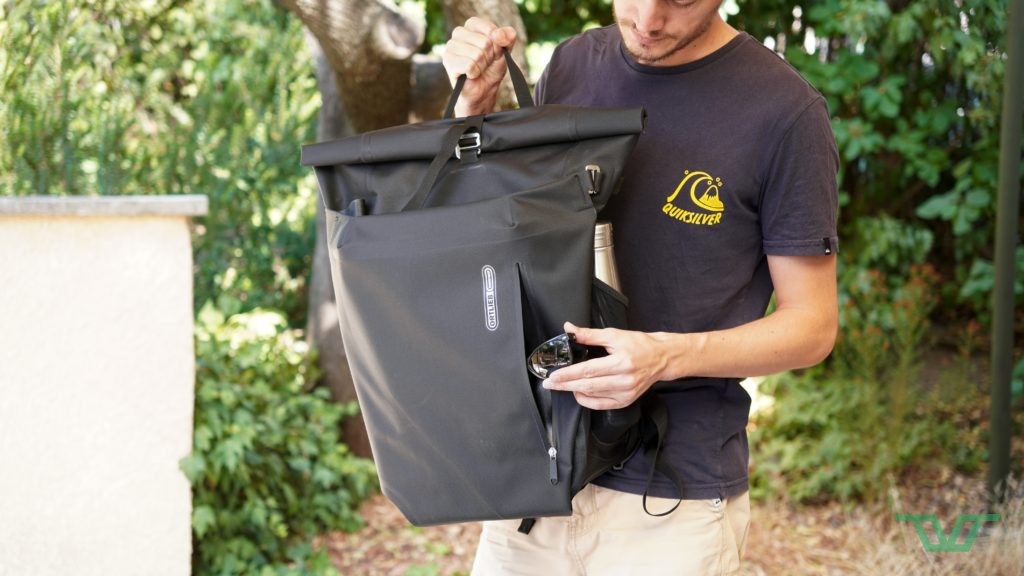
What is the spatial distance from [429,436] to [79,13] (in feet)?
12.1

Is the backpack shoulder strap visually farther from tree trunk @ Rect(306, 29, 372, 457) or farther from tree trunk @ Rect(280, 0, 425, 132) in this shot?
tree trunk @ Rect(306, 29, 372, 457)

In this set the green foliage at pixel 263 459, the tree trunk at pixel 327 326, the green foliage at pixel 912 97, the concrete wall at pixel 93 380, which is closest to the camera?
the concrete wall at pixel 93 380

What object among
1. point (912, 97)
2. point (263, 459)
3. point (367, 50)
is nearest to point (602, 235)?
point (367, 50)

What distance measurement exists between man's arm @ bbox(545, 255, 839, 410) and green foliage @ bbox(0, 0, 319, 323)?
3.49 meters

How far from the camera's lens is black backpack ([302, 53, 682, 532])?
1385mm

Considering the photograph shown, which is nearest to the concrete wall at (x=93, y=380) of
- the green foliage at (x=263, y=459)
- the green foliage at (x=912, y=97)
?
the green foliage at (x=263, y=459)

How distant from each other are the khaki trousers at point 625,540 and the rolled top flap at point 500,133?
0.60m

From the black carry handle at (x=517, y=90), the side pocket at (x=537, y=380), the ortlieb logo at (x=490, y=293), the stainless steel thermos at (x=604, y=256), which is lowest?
the side pocket at (x=537, y=380)

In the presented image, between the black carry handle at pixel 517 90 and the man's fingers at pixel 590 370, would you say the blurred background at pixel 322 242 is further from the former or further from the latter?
the man's fingers at pixel 590 370

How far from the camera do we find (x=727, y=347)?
1521mm

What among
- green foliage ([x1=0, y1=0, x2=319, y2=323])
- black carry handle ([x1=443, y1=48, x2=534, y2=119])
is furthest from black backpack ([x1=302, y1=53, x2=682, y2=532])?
green foliage ([x1=0, y1=0, x2=319, y2=323])

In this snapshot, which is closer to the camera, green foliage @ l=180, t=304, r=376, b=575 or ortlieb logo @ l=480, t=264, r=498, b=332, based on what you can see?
ortlieb logo @ l=480, t=264, r=498, b=332

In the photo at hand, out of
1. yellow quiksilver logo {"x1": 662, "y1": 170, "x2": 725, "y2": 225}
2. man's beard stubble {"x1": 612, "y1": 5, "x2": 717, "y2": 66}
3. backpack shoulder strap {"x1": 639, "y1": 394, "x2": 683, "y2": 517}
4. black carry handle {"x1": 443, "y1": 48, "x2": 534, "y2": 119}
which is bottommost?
backpack shoulder strap {"x1": 639, "y1": 394, "x2": 683, "y2": 517}

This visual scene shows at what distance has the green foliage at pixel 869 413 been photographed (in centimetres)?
463
